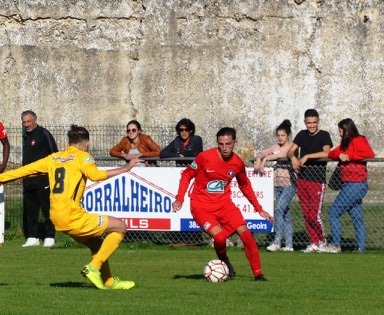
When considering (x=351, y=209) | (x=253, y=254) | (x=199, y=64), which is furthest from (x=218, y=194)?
(x=199, y=64)

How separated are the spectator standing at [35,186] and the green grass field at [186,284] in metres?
0.42

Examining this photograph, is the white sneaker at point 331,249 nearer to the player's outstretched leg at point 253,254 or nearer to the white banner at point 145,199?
the white banner at point 145,199

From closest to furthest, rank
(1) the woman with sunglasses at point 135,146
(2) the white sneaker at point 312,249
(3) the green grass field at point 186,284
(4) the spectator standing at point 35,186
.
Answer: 1. (3) the green grass field at point 186,284
2. (2) the white sneaker at point 312,249
3. (4) the spectator standing at point 35,186
4. (1) the woman with sunglasses at point 135,146

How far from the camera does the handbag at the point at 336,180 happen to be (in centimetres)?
1894

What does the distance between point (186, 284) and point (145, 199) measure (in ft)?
17.9

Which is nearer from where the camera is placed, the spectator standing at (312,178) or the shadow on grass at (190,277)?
the shadow on grass at (190,277)

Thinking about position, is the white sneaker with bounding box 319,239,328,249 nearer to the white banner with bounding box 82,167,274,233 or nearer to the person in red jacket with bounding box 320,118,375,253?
the person in red jacket with bounding box 320,118,375,253

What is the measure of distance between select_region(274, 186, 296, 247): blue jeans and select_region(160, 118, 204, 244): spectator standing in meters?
1.41

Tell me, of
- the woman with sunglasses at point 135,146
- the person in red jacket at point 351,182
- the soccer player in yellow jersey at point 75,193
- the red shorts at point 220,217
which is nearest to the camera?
the soccer player in yellow jersey at point 75,193

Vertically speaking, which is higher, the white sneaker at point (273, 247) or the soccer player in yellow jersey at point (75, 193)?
the soccer player in yellow jersey at point (75, 193)

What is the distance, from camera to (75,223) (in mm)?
13758

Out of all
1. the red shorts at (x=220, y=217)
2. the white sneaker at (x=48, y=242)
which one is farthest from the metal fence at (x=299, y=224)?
the red shorts at (x=220, y=217)

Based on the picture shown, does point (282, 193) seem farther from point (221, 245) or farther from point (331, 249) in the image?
point (221, 245)

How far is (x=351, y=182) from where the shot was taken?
61.4 ft
